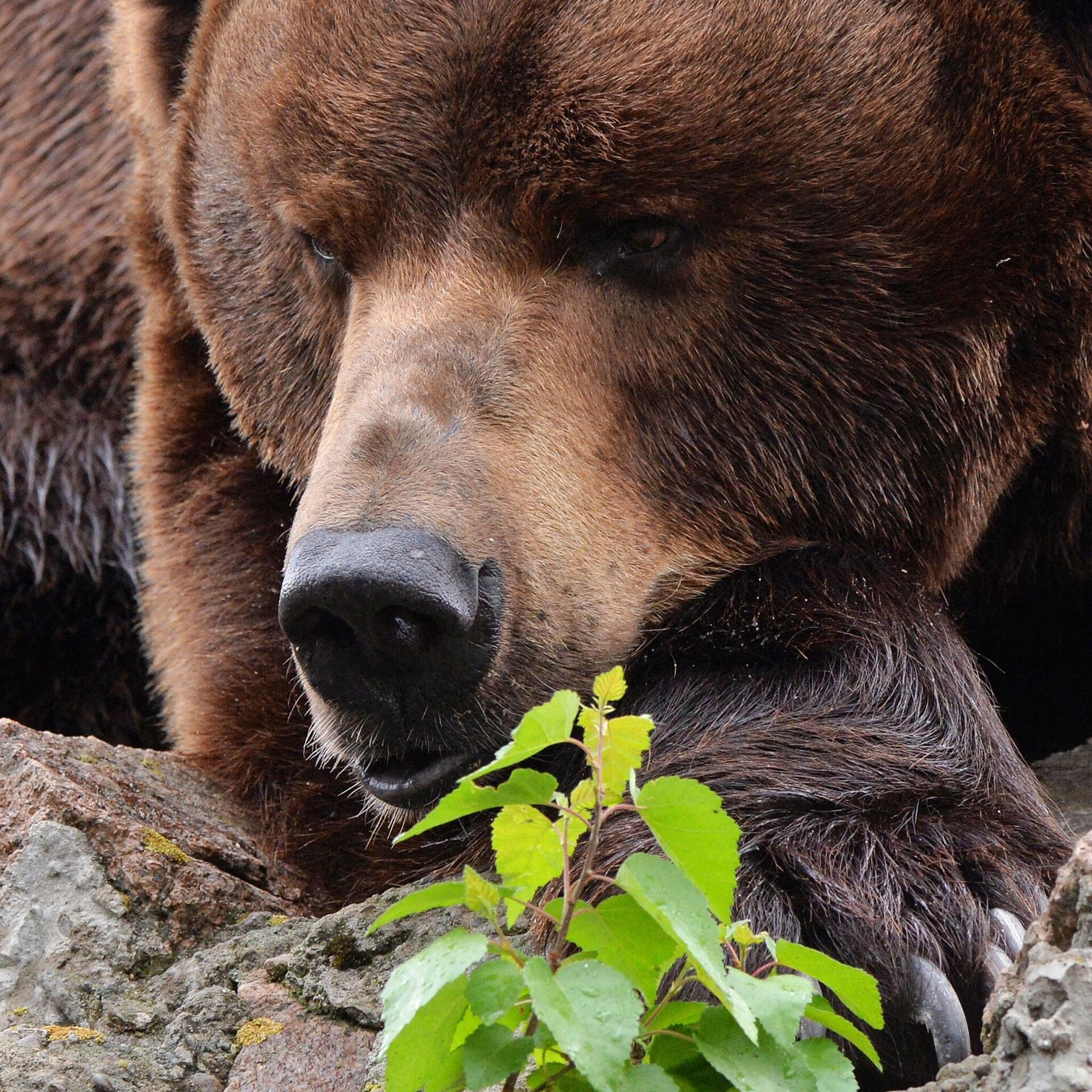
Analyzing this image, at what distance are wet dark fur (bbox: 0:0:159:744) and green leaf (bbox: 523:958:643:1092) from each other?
12.0 feet

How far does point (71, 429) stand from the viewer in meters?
4.96

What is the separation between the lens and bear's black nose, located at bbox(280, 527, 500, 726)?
218 cm

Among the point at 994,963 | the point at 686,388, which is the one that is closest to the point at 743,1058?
the point at 994,963

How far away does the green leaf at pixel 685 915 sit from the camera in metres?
1.44

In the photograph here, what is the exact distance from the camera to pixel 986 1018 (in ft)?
5.02

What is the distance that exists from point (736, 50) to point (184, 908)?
1.59 metres

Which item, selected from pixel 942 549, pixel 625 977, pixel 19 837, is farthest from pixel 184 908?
pixel 942 549

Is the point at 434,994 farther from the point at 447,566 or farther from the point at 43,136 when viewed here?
the point at 43,136

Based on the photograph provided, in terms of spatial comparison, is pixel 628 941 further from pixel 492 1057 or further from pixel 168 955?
pixel 168 955

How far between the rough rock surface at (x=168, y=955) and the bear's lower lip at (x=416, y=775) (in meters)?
0.21

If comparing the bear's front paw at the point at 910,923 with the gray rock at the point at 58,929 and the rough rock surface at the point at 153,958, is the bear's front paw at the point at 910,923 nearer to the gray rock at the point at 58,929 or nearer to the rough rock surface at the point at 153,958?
the rough rock surface at the point at 153,958

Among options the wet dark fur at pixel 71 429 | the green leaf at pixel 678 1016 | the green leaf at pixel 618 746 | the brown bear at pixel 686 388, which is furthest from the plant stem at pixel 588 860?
the wet dark fur at pixel 71 429

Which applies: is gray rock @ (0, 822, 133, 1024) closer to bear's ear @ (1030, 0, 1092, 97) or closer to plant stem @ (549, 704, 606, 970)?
plant stem @ (549, 704, 606, 970)

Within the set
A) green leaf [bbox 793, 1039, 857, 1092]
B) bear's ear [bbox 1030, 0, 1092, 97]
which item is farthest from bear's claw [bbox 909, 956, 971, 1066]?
bear's ear [bbox 1030, 0, 1092, 97]
